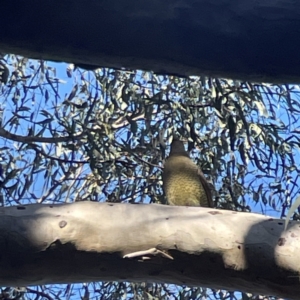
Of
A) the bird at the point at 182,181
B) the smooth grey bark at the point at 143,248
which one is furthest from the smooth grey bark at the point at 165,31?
the bird at the point at 182,181

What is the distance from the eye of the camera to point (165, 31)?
0.78 m

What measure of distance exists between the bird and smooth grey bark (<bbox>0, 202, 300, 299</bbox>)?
1.50 meters

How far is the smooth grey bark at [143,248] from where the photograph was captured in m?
0.85

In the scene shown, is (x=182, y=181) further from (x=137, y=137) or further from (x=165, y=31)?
(x=165, y=31)

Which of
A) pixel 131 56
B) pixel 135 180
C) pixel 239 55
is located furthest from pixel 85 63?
pixel 135 180

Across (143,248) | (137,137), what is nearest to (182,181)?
(137,137)

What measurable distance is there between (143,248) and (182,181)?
1.59 meters

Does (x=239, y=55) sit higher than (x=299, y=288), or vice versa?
(x=239, y=55)

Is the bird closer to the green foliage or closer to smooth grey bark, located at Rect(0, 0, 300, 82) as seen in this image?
the green foliage

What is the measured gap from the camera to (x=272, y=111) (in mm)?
2734

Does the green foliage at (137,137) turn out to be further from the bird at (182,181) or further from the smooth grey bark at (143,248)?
the smooth grey bark at (143,248)

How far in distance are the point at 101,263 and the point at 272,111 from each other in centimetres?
198

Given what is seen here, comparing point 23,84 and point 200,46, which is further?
point 23,84

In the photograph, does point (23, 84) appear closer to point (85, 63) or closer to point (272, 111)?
point (272, 111)
